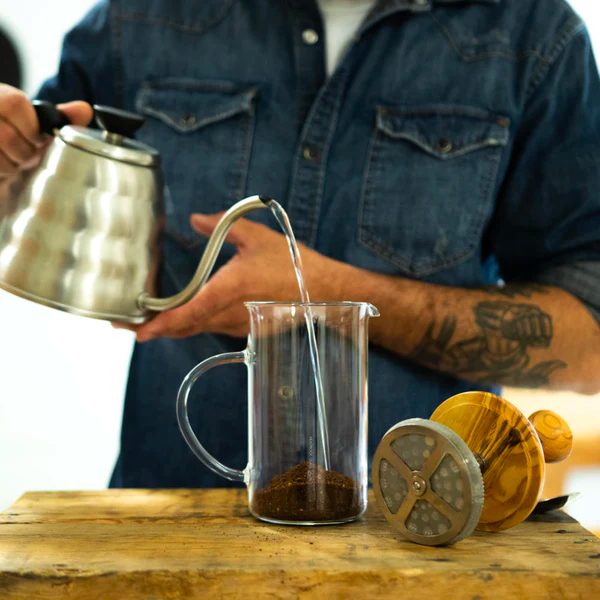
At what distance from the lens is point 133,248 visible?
0.84 metres

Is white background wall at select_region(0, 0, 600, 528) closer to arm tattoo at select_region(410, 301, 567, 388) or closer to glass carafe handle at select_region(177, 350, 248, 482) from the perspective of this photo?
arm tattoo at select_region(410, 301, 567, 388)

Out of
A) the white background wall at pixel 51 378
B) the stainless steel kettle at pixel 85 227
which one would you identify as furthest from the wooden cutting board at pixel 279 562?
the white background wall at pixel 51 378

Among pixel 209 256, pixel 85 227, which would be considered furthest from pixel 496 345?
pixel 85 227

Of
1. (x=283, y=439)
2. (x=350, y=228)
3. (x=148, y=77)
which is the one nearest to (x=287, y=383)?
(x=283, y=439)

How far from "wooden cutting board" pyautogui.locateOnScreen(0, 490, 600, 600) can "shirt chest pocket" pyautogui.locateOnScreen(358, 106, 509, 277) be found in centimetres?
52

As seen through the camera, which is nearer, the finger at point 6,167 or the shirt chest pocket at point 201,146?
the finger at point 6,167

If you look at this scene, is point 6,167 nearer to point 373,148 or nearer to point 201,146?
point 201,146

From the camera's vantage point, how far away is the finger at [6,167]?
861 millimetres

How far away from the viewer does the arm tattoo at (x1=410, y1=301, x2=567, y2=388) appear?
1064 mm

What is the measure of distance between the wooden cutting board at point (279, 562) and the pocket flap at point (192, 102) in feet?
2.26

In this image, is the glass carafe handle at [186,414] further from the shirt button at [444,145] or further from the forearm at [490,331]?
the shirt button at [444,145]

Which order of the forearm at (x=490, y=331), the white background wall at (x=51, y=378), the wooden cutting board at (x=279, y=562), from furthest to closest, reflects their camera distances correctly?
the white background wall at (x=51, y=378) < the forearm at (x=490, y=331) < the wooden cutting board at (x=279, y=562)

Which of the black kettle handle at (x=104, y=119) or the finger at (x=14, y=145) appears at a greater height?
the black kettle handle at (x=104, y=119)

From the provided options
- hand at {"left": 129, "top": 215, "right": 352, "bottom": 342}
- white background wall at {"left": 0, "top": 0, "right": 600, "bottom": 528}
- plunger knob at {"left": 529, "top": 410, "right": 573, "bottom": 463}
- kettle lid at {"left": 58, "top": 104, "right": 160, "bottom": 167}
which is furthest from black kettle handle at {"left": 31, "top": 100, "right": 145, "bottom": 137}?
white background wall at {"left": 0, "top": 0, "right": 600, "bottom": 528}
